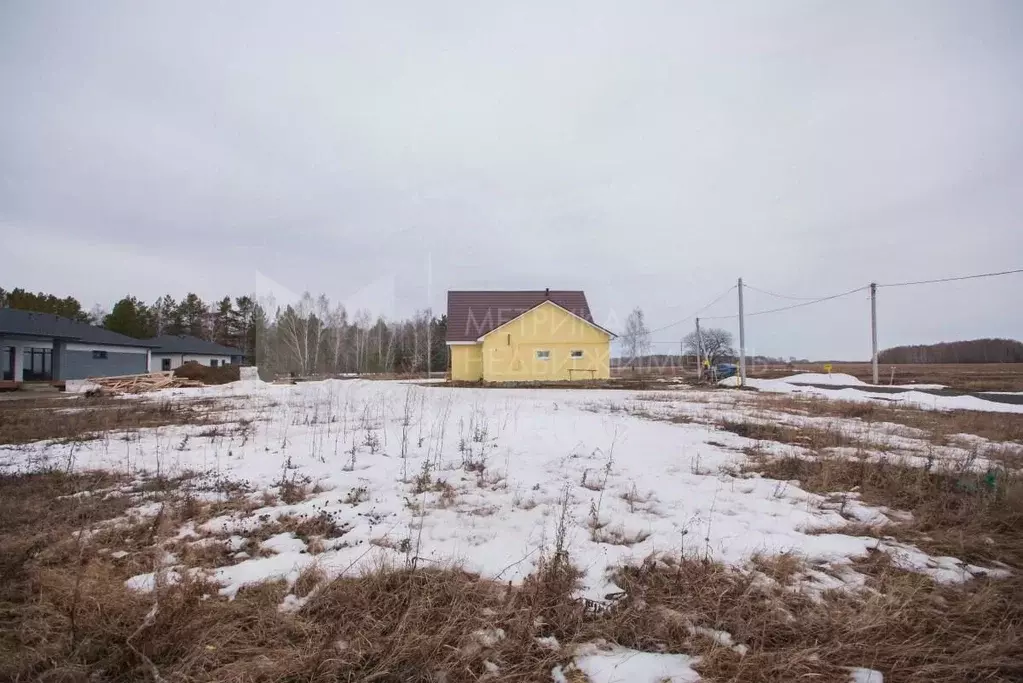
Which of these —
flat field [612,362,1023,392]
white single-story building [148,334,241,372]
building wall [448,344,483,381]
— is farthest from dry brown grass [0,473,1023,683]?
white single-story building [148,334,241,372]

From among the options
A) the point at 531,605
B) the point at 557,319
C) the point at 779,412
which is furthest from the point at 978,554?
the point at 557,319

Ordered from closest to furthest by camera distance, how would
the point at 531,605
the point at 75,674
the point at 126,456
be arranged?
the point at 75,674, the point at 531,605, the point at 126,456

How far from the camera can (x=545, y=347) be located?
27891 millimetres

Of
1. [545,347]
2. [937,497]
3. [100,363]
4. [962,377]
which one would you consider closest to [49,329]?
[100,363]

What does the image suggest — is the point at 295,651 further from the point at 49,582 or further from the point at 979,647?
the point at 979,647

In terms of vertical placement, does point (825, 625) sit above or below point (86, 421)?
below

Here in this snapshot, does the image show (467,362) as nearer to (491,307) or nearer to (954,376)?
(491,307)

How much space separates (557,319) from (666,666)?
25.6 meters

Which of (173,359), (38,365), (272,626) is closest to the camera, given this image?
(272,626)

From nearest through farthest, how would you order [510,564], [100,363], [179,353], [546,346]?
[510,564], [546,346], [100,363], [179,353]

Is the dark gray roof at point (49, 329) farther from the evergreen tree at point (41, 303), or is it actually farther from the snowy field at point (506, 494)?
the snowy field at point (506, 494)

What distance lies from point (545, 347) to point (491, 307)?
188 inches

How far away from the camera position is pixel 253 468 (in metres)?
6.05

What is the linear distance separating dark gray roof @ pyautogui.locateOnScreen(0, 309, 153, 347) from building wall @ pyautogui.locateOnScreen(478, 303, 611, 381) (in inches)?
994
